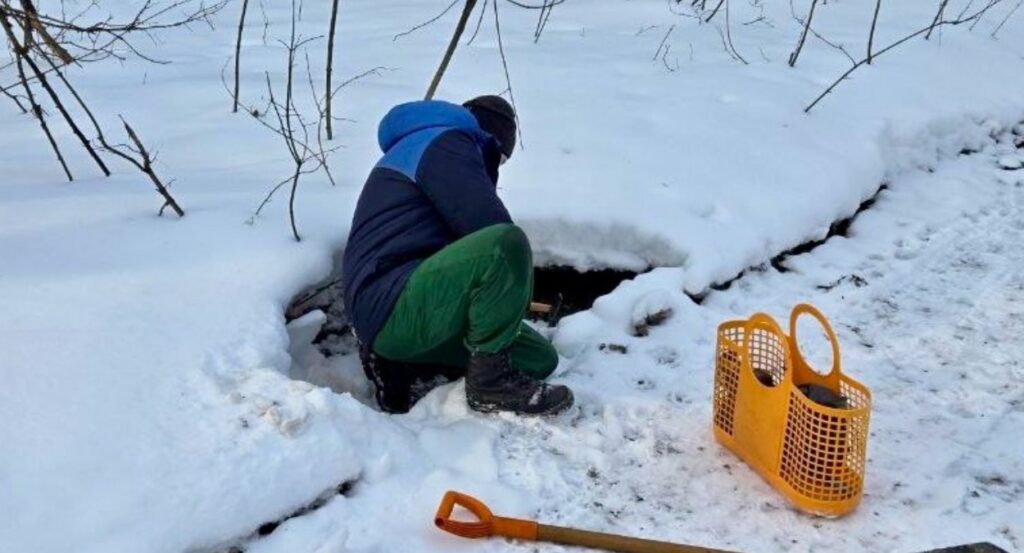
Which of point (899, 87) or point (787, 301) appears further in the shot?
point (899, 87)

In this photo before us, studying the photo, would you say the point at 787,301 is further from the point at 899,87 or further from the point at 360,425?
the point at 899,87

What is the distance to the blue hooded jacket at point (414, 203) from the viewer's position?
2.90 meters

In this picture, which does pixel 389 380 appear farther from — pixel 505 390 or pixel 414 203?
pixel 414 203

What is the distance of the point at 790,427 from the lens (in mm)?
2537

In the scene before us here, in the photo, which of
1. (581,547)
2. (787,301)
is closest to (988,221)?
(787,301)

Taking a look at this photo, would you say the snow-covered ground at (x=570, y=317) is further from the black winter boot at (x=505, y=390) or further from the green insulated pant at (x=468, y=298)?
the green insulated pant at (x=468, y=298)

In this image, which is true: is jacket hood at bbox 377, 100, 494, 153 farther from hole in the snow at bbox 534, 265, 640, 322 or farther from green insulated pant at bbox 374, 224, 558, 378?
hole in the snow at bbox 534, 265, 640, 322

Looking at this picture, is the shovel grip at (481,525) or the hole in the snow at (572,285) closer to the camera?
the shovel grip at (481,525)

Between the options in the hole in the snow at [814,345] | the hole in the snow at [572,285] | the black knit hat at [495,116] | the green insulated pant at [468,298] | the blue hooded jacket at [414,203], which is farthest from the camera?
the hole in the snow at [572,285]

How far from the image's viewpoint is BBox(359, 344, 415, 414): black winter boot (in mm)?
3184

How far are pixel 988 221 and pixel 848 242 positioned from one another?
737 mm

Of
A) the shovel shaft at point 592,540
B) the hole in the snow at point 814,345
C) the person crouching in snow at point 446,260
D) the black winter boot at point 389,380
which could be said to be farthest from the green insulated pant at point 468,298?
the hole in the snow at point 814,345

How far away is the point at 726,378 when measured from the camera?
2816 mm

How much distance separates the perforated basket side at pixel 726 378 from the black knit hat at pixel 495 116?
914mm
